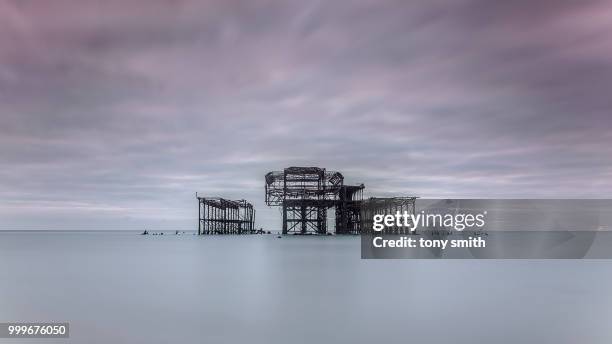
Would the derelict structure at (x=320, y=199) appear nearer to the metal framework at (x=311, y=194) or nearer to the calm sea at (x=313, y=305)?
the metal framework at (x=311, y=194)

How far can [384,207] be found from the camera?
104938 mm

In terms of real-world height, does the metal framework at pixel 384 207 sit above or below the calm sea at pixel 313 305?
above

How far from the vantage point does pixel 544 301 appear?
2431 cm

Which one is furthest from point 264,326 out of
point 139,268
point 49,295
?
point 139,268

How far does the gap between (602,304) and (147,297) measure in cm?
2311

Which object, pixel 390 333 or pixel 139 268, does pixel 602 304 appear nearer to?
pixel 390 333

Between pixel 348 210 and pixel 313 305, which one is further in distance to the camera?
pixel 348 210

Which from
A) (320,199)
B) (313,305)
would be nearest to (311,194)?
(320,199)

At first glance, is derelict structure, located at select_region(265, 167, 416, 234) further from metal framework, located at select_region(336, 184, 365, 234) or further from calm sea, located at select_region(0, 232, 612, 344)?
calm sea, located at select_region(0, 232, 612, 344)

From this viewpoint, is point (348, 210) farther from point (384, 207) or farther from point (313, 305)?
point (313, 305)

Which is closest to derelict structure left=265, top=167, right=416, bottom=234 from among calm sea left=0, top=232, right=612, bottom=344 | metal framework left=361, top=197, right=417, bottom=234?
metal framework left=361, top=197, right=417, bottom=234

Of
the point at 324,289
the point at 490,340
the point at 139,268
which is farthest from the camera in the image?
the point at 139,268

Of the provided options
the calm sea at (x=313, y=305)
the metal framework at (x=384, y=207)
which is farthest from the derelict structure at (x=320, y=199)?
the calm sea at (x=313, y=305)

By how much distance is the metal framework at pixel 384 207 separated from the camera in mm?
99175
